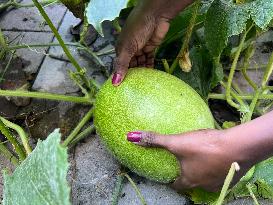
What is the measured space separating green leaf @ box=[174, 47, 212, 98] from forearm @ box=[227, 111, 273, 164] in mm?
461

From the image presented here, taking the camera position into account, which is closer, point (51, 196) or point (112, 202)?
point (51, 196)

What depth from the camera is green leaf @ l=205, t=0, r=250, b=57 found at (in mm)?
1400

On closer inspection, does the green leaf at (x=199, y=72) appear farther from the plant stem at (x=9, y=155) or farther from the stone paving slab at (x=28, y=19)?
the stone paving slab at (x=28, y=19)

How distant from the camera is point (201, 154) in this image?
49.7 inches

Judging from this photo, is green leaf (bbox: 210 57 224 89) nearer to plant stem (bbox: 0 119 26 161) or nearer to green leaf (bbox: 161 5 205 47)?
green leaf (bbox: 161 5 205 47)

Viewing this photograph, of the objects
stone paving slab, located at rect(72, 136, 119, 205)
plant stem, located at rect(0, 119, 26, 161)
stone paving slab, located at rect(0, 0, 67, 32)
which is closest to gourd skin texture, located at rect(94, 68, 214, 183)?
stone paving slab, located at rect(72, 136, 119, 205)

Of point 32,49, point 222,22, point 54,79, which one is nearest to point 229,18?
point 222,22

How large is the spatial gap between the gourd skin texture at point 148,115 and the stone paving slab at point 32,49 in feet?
1.82

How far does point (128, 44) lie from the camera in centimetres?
147

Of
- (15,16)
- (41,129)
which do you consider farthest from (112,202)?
(15,16)

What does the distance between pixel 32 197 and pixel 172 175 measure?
61 cm

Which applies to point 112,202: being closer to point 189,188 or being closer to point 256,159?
point 189,188

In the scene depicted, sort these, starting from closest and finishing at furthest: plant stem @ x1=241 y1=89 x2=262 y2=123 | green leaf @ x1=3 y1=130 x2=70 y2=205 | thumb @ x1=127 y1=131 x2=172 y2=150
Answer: green leaf @ x1=3 y1=130 x2=70 y2=205, thumb @ x1=127 y1=131 x2=172 y2=150, plant stem @ x1=241 y1=89 x2=262 y2=123

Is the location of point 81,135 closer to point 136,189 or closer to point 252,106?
point 136,189
